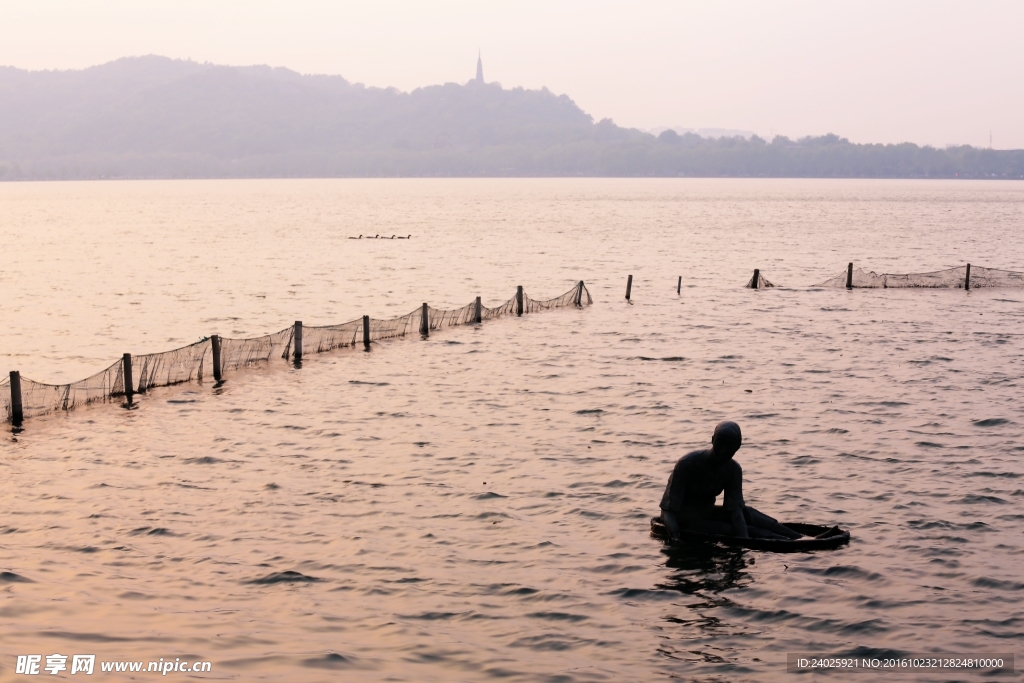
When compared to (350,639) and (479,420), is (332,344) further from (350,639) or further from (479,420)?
(350,639)

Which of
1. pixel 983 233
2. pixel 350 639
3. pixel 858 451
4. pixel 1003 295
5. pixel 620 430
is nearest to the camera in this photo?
pixel 350 639

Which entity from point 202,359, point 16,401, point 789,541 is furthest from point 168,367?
point 789,541

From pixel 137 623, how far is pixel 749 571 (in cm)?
920

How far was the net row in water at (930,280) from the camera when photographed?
60.7 m

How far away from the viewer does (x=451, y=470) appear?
23.6 m

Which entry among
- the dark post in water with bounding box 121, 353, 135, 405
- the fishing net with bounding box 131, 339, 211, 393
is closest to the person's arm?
the dark post in water with bounding box 121, 353, 135, 405

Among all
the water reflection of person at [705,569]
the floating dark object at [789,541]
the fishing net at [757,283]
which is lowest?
the water reflection of person at [705,569]

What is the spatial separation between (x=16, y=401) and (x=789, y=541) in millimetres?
19383

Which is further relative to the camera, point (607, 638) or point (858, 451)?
point (858, 451)

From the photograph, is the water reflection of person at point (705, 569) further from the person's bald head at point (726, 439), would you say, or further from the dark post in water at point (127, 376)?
the dark post in water at point (127, 376)

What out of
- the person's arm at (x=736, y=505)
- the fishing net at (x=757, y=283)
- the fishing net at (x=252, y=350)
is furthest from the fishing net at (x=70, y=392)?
the fishing net at (x=757, y=283)

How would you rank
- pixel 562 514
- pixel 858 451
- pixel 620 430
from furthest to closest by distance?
1. pixel 620 430
2. pixel 858 451
3. pixel 562 514

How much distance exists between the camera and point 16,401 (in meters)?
26.9

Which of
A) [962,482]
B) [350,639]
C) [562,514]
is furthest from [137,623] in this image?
[962,482]
